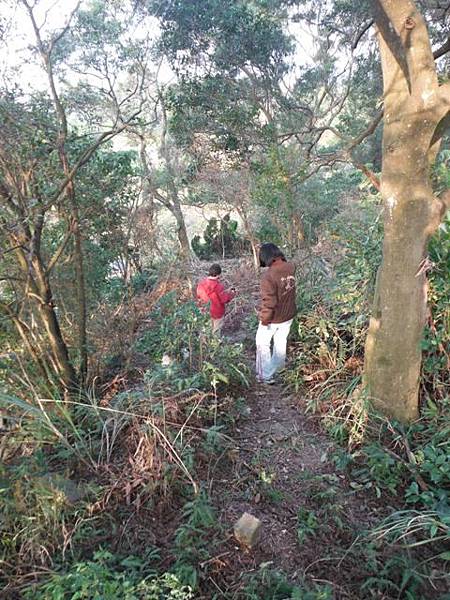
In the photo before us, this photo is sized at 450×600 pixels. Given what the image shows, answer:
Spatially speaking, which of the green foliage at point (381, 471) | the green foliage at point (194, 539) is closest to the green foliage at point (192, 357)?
the green foliage at point (194, 539)

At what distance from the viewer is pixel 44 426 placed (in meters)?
2.81

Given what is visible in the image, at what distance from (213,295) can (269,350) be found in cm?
117

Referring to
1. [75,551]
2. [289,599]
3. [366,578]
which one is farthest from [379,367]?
[75,551]

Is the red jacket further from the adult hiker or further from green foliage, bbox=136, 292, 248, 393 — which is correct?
the adult hiker

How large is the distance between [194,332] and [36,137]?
2446mm

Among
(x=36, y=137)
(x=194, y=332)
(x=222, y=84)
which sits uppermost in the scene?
(x=222, y=84)

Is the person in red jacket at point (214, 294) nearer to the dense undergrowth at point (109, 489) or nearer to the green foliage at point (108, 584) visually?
the dense undergrowth at point (109, 489)

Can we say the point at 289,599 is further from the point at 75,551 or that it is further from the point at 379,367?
the point at 379,367

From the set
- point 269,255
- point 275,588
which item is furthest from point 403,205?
point 275,588

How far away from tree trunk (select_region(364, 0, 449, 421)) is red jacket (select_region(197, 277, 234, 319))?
2288mm

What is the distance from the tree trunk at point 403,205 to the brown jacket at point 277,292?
1079mm

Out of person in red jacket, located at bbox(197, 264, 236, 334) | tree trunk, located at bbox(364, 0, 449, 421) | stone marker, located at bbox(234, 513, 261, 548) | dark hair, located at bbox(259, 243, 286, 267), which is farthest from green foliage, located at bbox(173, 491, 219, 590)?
person in red jacket, located at bbox(197, 264, 236, 334)

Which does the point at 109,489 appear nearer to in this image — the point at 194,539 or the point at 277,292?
the point at 194,539

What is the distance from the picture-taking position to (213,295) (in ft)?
16.3
